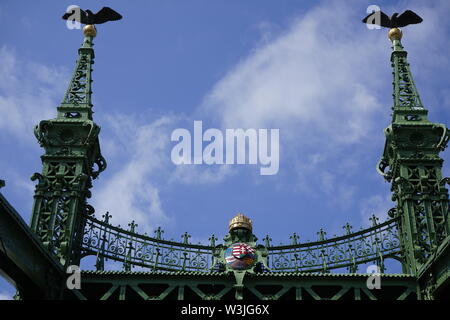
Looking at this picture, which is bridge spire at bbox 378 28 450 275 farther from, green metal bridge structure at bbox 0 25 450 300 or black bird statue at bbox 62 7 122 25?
black bird statue at bbox 62 7 122 25

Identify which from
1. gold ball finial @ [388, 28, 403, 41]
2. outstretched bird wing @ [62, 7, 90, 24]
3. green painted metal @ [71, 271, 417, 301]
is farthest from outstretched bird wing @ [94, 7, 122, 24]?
green painted metal @ [71, 271, 417, 301]

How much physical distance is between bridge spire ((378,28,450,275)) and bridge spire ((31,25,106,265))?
11.3m

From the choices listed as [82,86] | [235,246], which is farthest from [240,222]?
[82,86]

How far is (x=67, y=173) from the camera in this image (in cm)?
2442

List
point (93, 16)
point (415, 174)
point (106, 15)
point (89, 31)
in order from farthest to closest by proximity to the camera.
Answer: point (106, 15) < point (93, 16) < point (89, 31) < point (415, 174)

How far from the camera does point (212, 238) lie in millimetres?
24484

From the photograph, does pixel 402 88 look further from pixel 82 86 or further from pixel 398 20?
pixel 82 86

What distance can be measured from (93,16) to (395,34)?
13.0 m

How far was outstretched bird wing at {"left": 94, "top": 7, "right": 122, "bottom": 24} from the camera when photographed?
2911 centimetres

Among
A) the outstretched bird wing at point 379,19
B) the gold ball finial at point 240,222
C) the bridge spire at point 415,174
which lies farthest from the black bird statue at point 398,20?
the gold ball finial at point 240,222

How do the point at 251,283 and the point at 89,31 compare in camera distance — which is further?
the point at 89,31
